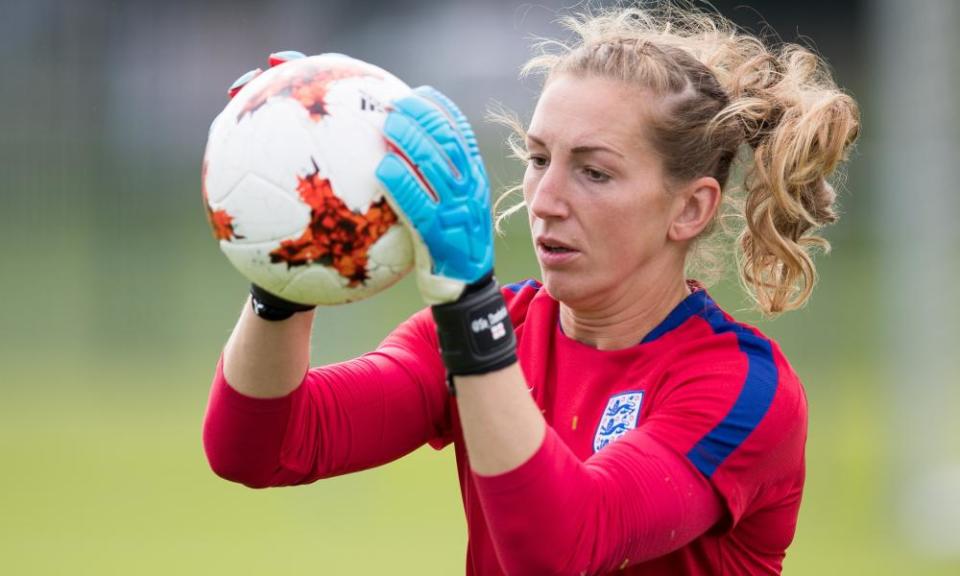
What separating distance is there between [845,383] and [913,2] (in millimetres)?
2533

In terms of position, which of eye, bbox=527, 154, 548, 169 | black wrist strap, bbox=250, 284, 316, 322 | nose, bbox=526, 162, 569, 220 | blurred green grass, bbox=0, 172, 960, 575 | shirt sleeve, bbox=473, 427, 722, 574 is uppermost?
eye, bbox=527, 154, 548, 169

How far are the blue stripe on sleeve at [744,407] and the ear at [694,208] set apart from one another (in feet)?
0.65

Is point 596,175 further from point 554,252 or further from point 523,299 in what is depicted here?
point 523,299

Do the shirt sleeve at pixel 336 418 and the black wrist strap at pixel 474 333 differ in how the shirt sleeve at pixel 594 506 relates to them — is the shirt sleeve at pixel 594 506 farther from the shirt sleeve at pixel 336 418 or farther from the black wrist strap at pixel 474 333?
the shirt sleeve at pixel 336 418

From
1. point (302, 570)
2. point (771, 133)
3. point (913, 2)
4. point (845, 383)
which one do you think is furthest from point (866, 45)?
point (771, 133)

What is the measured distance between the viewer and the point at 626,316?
2316 mm

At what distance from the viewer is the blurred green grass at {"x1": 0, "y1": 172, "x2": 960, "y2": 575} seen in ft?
16.6

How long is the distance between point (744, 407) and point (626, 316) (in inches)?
12.1

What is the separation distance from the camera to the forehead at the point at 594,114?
7.24 ft

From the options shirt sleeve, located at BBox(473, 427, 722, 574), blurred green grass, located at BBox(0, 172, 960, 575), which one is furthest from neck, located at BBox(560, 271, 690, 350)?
blurred green grass, located at BBox(0, 172, 960, 575)

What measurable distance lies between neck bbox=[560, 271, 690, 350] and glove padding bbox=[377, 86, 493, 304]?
48 centimetres

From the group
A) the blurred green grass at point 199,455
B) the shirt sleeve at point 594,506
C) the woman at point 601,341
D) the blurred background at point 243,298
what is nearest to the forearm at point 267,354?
the woman at point 601,341

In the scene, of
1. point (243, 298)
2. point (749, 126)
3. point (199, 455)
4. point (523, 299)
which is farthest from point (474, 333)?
point (243, 298)

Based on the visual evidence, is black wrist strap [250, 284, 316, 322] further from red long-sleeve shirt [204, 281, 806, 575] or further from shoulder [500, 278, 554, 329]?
shoulder [500, 278, 554, 329]
